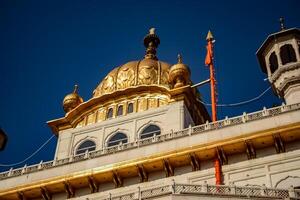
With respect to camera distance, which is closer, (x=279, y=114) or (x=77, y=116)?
(x=279, y=114)

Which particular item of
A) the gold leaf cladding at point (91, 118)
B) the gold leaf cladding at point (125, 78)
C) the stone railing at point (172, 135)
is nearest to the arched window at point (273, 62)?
the stone railing at point (172, 135)

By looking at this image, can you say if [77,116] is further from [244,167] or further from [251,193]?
[251,193]

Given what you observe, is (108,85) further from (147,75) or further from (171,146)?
(171,146)

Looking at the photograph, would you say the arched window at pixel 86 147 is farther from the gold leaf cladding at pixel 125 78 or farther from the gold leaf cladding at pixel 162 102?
the gold leaf cladding at pixel 125 78

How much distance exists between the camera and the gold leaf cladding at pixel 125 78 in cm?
3153

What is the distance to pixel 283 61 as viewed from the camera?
2686cm

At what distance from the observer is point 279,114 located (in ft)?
68.0

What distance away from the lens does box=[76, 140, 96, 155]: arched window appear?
28031 millimetres

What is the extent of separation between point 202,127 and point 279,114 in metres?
3.19

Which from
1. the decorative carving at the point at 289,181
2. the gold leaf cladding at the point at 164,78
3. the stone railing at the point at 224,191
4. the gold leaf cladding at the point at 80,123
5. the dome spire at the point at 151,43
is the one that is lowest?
the stone railing at the point at 224,191

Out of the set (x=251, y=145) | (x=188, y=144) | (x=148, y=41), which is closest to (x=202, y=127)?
(x=188, y=144)

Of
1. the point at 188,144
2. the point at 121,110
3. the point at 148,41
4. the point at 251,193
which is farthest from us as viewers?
the point at 148,41

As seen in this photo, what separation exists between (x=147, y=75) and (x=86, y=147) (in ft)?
19.5

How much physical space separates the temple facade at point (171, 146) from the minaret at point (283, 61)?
0.16 feet
